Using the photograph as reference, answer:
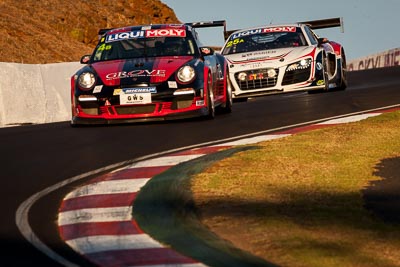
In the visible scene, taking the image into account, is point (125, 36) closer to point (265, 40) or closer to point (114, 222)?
point (265, 40)

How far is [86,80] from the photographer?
12.9 metres

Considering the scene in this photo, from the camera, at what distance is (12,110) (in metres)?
16.6

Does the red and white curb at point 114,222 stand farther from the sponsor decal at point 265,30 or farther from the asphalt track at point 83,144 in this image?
the sponsor decal at point 265,30

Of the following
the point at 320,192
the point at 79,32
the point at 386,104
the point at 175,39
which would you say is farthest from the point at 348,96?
the point at 79,32

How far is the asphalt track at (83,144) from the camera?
247 inches

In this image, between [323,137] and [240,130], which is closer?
[323,137]

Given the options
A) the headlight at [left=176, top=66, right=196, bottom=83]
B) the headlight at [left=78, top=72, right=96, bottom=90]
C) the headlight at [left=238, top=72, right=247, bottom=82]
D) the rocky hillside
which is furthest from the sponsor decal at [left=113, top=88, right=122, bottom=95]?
the rocky hillside

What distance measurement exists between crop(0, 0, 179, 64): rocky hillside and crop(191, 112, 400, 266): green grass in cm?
2450

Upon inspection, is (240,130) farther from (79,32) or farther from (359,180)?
(79,32)

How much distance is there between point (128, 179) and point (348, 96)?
8865 mm

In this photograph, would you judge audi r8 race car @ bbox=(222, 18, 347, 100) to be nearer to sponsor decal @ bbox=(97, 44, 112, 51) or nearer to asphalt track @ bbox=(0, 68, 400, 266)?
asphalt track @ bbox=(0, 68, 400, 266)

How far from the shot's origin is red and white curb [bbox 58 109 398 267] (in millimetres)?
5449

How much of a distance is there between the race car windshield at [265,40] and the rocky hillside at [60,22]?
1556cm

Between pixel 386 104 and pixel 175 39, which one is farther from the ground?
pixel 175 39
